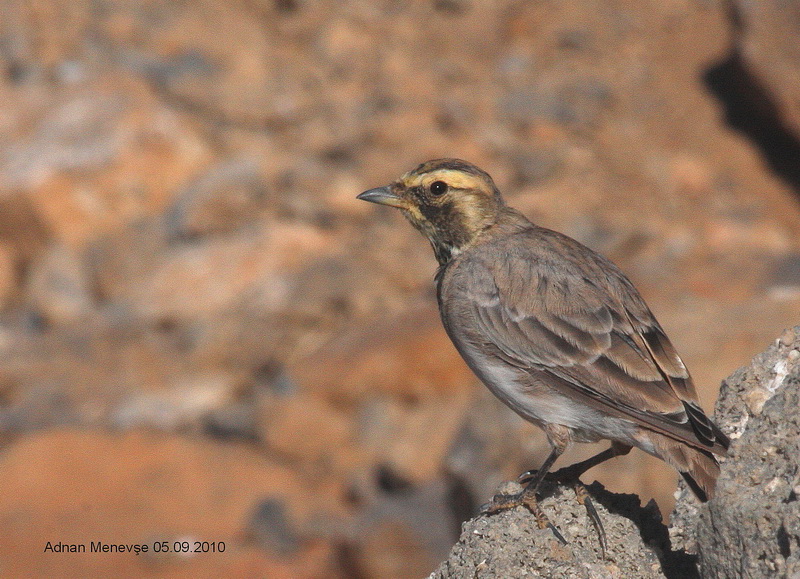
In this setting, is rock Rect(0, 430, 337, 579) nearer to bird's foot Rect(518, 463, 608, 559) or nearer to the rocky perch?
bird's foot Rect(518, 463, 608, 559)

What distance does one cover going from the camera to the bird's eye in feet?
23.9

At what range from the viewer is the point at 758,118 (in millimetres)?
18797

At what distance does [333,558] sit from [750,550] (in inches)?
331

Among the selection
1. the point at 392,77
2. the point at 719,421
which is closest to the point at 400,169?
the point at 392,77

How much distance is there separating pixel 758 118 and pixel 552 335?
1377 cm

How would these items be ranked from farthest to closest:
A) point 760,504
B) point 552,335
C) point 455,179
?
point 455,179 → point 552,335 → point 760,504

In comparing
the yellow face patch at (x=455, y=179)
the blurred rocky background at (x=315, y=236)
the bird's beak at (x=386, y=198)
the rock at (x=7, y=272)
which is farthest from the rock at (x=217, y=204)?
the yellow face patch at (x=455, y=179)

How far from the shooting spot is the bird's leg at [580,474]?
17.6 ft

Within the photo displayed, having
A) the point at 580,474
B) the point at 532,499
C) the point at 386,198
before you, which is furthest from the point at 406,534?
the point at 532,499

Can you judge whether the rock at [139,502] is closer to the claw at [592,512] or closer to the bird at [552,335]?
the bird at [552,335]

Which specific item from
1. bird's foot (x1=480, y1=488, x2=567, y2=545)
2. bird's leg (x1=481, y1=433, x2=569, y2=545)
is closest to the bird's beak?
bird's leg (x1=481, y1=433, x2=569, y2=545)

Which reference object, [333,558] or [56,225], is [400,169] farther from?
[333,558]

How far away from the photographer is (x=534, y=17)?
21.6 meters

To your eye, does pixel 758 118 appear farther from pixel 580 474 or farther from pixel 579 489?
pixel 579 489
